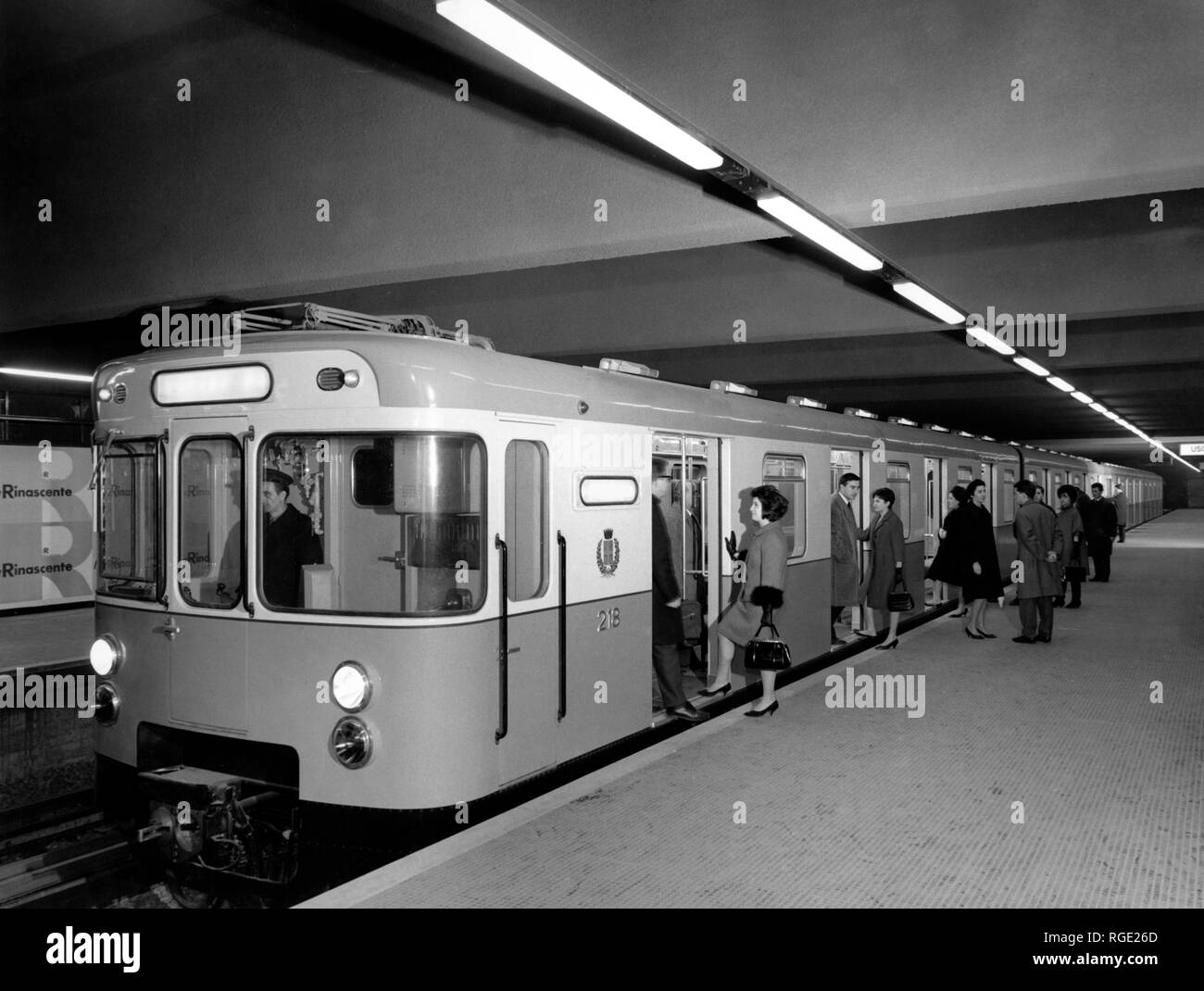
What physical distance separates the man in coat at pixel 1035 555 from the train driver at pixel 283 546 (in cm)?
798

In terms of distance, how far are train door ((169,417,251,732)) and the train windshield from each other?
7.3 inches

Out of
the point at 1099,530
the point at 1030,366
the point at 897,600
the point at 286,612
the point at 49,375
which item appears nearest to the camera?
the point at 286,612

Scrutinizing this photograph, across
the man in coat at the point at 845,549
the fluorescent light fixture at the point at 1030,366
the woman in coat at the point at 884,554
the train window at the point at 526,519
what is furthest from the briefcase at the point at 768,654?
the fluorescent light fixture at the point at 1030,366

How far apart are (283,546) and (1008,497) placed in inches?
612

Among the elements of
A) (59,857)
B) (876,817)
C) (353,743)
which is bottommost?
(59,857)

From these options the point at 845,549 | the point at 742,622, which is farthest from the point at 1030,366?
the point at 742,622

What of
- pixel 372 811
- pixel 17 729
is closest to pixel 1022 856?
pixel 372 811

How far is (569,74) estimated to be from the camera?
3.78 metres

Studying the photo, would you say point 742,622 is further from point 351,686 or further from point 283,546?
point 283,546

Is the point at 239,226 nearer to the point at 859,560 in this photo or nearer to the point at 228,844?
the point at 228,844

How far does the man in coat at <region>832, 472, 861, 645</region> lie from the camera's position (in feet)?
34.5

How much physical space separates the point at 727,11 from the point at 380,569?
3313mm

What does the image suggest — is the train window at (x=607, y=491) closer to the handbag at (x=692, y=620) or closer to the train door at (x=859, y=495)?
the handbag at (x=692, y=620)

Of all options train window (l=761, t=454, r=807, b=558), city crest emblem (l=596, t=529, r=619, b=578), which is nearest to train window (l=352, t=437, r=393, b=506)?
city crest emblem (l=596, t=529, r=619, b=578)
